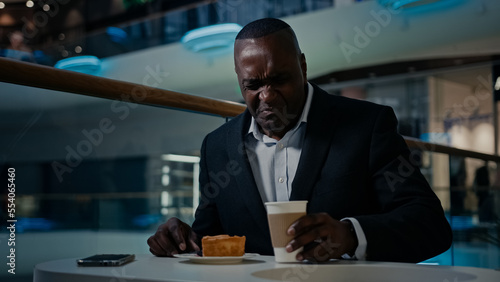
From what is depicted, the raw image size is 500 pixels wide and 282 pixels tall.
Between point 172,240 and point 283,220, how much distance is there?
1.32ft

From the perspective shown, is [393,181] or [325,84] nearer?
[393,181]

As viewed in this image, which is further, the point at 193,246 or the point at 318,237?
the point at 193,246

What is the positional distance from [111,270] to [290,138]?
66 cm

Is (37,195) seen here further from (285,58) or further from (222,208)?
(285,58)

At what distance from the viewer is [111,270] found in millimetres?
935

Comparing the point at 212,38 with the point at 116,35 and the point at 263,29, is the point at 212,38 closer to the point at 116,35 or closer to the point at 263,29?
the point at 116,35

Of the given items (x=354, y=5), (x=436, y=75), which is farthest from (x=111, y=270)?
(x=436, y=75)

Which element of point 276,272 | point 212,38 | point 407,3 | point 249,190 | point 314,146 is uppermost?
point 212,38

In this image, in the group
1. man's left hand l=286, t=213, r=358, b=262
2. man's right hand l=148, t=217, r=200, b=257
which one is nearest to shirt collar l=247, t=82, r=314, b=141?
man's right hand l=148, t=217, r=200, b=257

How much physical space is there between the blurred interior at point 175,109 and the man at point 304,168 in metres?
0.56

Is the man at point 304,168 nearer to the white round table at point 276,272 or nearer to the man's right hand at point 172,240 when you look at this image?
the man's right hand at point 172,240

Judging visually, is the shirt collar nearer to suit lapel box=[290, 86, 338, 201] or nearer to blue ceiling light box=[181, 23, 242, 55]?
suit lapel box=[290, 86, 338, 201]

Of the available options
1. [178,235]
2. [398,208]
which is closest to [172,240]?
[178,235]

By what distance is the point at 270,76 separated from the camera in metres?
1.29
